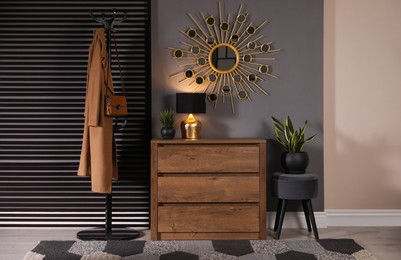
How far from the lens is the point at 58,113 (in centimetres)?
493

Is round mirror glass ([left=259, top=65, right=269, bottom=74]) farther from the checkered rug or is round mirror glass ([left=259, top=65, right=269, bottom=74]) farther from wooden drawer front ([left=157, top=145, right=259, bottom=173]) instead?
the checkered rug

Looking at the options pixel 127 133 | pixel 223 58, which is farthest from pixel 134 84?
pixel 223 58

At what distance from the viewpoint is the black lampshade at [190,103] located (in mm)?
4633

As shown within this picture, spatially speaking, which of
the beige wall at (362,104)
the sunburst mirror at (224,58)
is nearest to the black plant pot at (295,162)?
the beige wall at (362,104)

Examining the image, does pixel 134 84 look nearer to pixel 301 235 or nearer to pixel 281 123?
pixel 281 123

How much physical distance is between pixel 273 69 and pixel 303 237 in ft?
4.44

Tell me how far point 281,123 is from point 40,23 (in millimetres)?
2094

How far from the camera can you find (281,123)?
4.89 m

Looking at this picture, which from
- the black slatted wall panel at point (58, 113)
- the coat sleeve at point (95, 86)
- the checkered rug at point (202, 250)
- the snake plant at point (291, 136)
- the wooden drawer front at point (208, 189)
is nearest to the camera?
the checkered rug at point (202, 250)

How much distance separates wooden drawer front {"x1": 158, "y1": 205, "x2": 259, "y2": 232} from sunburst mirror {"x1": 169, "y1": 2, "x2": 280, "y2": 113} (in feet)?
2.95

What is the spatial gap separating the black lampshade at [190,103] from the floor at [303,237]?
3.35 feet

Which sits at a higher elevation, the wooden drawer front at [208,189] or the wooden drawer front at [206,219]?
the wooden drawer front at [208,189]

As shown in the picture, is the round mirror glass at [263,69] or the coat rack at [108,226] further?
the round mirror glass at [263,69]

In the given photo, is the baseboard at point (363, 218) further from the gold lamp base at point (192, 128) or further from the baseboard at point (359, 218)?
the gold lamp base at point (192, 128)
